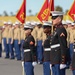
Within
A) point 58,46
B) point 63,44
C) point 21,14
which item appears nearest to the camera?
point 63,44

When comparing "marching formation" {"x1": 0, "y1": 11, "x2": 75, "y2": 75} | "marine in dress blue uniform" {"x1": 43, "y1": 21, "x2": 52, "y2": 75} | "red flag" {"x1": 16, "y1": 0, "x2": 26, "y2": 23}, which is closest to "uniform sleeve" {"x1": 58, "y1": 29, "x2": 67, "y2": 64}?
"marching formation" {"x1": 0, "y1": 11, "x2": 75, "y2": 75}

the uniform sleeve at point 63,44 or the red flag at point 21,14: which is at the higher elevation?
the red flag at point 21,14

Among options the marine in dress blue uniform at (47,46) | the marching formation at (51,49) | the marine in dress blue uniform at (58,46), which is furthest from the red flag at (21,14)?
the marine in dress blue uniform at (58,46)

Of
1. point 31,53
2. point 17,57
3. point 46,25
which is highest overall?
point 46,25

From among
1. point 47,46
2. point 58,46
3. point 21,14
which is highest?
point 21,14

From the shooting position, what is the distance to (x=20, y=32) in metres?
20.7

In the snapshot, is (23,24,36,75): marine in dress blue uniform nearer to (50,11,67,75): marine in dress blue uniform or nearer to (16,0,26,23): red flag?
(50,11,67,75): marine in dress blue uniform

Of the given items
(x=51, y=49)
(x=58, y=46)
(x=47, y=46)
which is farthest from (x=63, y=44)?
(x=47, y=46)

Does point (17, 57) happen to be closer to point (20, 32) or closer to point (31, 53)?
point (20, 32)

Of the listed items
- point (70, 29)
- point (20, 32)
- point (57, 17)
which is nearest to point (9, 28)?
point (20, 32)

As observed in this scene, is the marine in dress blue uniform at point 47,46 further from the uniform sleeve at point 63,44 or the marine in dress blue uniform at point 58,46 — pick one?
the uniform sleeve at point 63,44

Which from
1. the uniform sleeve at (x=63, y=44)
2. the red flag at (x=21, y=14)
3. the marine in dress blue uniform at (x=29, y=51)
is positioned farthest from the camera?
the red flag at (x=21, y=14)

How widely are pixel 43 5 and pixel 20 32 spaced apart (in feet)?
18.5

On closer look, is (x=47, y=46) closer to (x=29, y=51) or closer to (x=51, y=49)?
(x=29, y=51)
